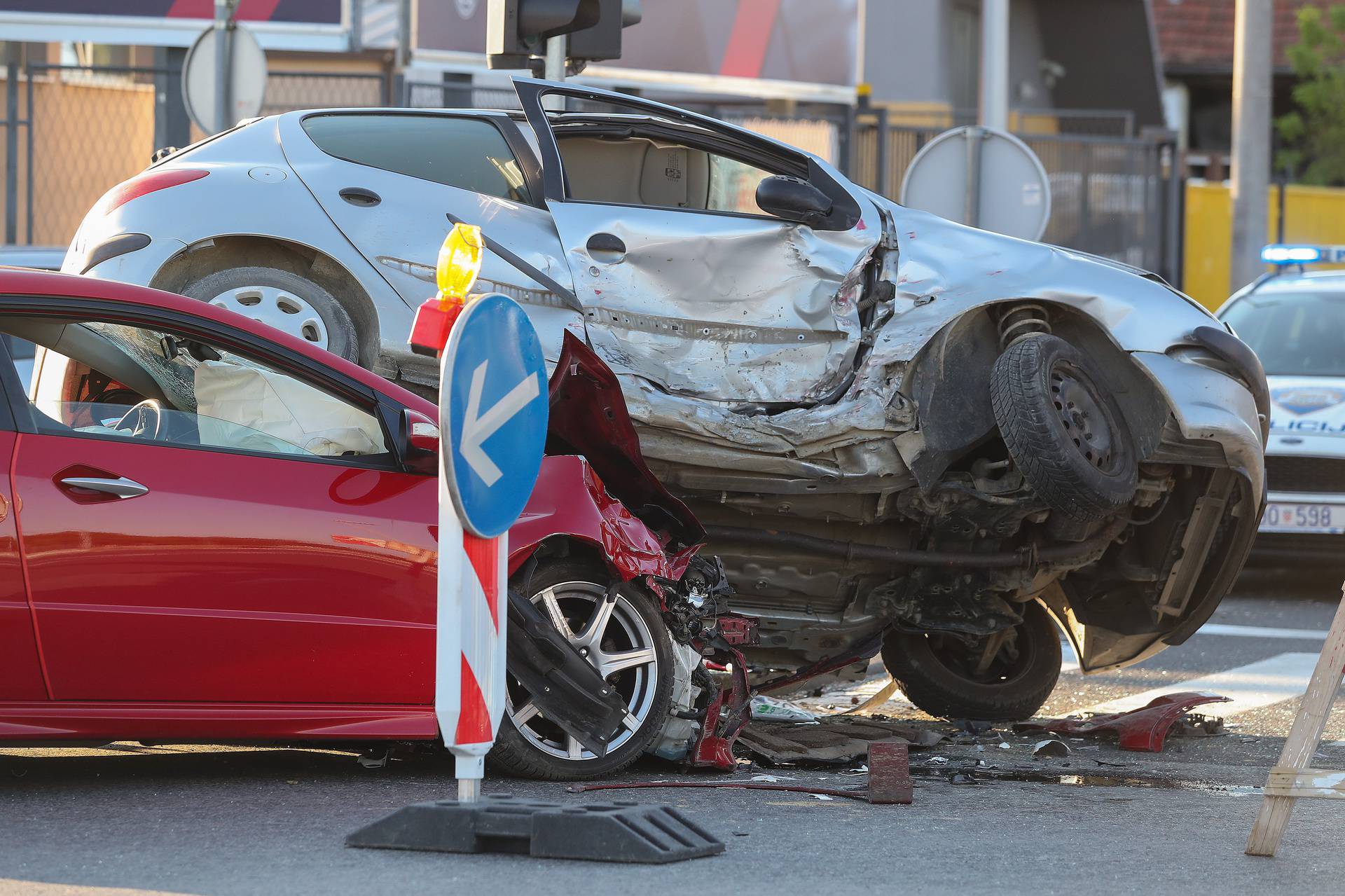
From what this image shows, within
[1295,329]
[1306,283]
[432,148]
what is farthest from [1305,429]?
[432,148]

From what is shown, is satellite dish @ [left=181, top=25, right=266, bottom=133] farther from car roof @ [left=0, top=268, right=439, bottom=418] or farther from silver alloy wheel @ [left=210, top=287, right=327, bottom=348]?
car roof @ [left=0, top=268, right=439, bottom=418]

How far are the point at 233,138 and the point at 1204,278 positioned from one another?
20271mm

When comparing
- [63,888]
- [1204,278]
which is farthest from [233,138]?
[1204,278]

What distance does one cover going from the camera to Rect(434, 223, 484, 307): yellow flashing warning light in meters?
4.71

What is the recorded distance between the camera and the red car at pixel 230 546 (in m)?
5.20

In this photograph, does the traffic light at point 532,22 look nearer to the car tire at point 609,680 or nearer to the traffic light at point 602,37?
the traffic light at point 602,37

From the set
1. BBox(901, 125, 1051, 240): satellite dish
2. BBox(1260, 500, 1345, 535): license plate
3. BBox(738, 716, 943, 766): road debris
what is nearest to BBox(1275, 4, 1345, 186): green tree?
BBox(901, 125, 1051, 240): satellite dish

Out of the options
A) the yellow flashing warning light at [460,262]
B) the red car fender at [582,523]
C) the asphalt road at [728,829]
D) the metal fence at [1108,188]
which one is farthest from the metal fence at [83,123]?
the yellow flashing warning light at [460,262]

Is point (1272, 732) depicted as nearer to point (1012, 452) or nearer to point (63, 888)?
point (1012, 452)

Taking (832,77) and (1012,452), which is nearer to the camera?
(1012,452)

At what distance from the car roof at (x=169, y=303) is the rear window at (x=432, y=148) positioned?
5.36 feet

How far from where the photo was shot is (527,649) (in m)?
5.75

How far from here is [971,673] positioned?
7.87 metres

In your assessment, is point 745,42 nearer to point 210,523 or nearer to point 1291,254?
point 1291,254
